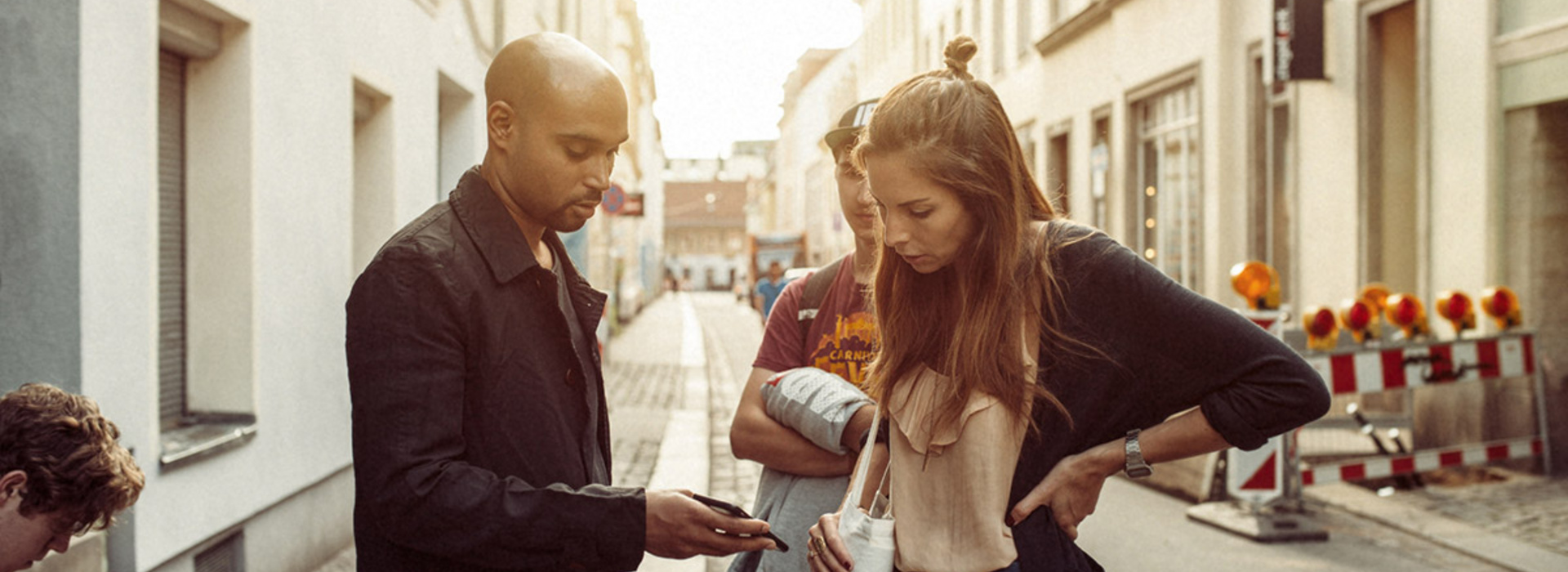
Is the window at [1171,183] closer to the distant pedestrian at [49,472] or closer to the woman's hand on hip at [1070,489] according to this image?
the woman's hand on hip at [1070,489]

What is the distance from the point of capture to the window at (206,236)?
570 centimetres

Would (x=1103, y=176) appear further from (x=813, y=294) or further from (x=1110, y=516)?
(x=813, y=294)

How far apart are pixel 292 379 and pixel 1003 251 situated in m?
5.44

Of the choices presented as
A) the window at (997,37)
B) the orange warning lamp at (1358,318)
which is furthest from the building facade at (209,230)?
the window at (997,37)

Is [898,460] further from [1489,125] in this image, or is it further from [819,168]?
[819,168]

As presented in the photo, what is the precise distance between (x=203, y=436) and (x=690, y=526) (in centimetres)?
431

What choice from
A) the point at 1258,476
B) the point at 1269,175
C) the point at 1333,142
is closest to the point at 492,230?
the point at 1258,476

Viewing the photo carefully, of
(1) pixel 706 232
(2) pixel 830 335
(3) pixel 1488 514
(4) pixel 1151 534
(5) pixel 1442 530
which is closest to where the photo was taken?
(2) pixel 830 335

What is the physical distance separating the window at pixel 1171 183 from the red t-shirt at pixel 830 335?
12.9 metres

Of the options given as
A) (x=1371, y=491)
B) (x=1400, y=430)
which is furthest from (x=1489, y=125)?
(x=1371, y=491)

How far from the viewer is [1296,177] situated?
486 inches

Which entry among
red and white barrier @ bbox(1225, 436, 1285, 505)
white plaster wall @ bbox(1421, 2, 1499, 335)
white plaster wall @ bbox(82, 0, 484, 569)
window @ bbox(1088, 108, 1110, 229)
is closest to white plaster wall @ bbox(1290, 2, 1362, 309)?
white plaster wall @ bbox(1421, 2, 1499, 335)

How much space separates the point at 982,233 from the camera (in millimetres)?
1911

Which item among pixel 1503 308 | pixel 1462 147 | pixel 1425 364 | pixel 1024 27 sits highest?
pixel 1024 27
